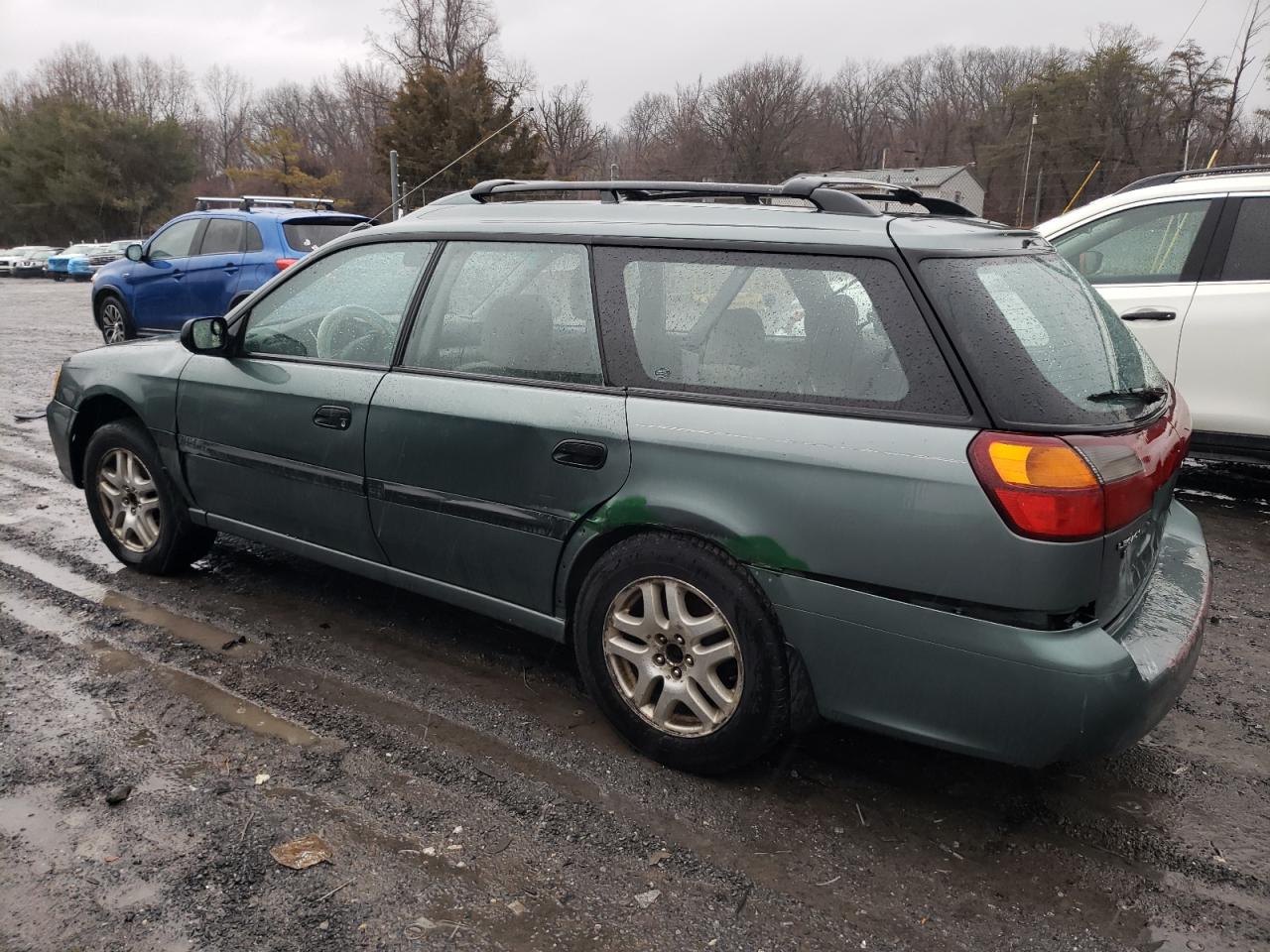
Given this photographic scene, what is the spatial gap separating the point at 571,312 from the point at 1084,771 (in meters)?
2.18

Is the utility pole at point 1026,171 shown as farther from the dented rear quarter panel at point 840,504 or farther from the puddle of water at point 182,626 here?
the dented rear quarter panel at point 840,504

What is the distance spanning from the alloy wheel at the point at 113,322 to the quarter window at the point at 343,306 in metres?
9.79

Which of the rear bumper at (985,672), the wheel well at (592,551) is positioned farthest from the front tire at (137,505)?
the rear bumper at (985,672)

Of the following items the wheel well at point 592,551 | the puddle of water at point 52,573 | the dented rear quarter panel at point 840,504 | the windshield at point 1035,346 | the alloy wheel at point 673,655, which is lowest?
the puddle of water at point 52,573

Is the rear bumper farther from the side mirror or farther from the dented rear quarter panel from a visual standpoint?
the side mirror

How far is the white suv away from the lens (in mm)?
5371

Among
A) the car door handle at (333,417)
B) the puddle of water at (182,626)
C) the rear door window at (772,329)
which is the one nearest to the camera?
the rear door window at (772,329)

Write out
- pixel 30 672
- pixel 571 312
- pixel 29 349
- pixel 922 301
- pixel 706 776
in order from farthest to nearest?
pixel 29 349, pixel 30 672, pixel 571 312, pixel 706 776, pixel 922 301

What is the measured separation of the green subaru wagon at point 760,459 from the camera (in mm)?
2371

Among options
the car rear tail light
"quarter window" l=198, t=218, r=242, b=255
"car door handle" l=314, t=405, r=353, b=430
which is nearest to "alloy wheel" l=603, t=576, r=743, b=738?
the car rear tail light

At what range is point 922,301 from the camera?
252 centimetres

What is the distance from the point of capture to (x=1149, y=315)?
18.6 ft

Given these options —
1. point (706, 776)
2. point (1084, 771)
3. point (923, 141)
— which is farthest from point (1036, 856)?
point (923, 141)

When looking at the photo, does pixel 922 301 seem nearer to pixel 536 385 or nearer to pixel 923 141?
pixel 536 385
